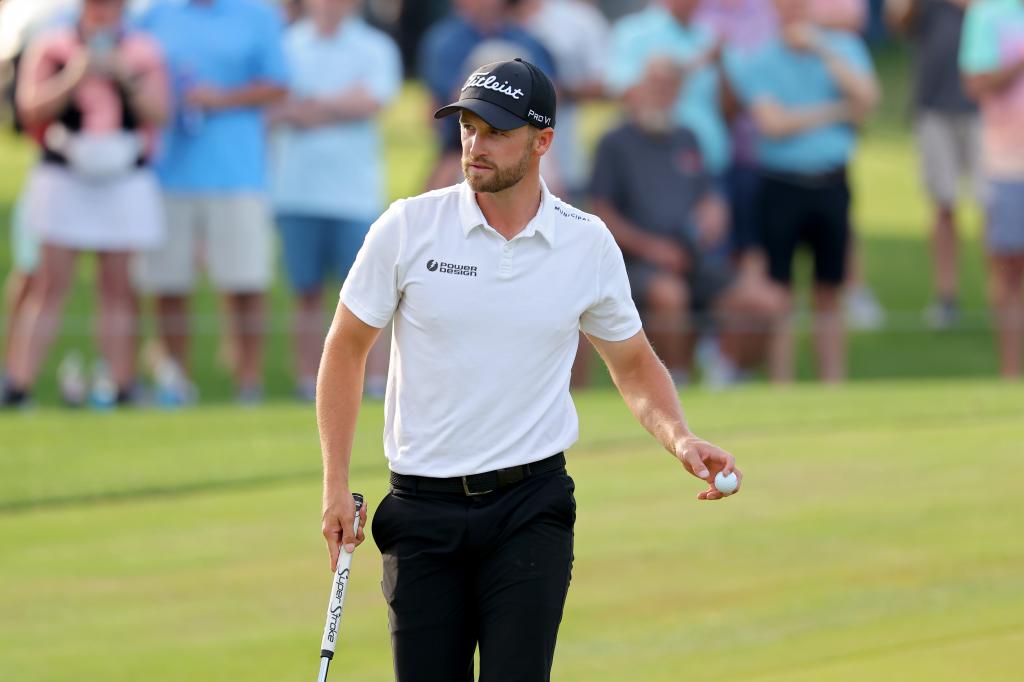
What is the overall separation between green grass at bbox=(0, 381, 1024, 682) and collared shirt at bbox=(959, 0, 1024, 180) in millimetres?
2093

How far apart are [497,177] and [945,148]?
1153 centimetres

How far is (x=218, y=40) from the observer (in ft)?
41.8

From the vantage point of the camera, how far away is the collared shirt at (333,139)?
13.3 meters

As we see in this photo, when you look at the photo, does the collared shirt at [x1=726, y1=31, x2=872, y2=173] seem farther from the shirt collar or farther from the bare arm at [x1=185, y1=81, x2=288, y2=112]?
the shirt collar

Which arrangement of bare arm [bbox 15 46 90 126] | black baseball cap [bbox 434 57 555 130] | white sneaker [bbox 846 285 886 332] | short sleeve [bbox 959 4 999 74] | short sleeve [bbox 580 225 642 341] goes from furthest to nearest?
1. white sneaker [bbox 846 285 886 332]
2. short sleeve [bbox 959 4 999 74]
3. bare arm [bbox 15 46 90 126]
4. short sleeve [bbox 580 225 642 341]
5. black baseball cap [bbox 434 57 555 130]

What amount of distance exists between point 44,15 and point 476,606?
27.5 ft

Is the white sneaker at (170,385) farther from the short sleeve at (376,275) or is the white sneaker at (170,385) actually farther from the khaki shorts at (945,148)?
the short sleeve at (376,275)

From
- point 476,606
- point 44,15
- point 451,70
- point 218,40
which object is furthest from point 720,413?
point 476,606

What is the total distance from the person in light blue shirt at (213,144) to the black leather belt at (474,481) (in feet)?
25.0

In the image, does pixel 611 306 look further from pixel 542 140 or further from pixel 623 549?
pixel 623 549

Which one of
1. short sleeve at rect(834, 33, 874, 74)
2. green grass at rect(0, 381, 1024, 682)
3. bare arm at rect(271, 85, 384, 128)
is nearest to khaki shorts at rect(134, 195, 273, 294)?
bare arm at rect(271, 85, 384, 128)

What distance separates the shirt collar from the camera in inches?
206

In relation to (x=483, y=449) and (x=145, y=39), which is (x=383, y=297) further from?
(x=145, y=39)

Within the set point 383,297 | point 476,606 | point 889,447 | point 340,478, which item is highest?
point 383,297
